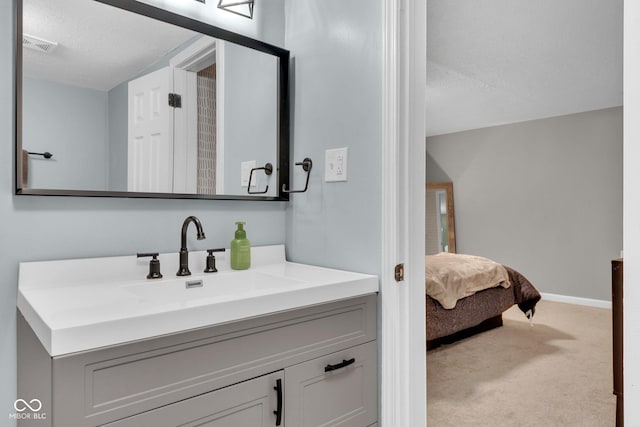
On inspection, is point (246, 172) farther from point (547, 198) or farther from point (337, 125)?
point (547, 198)

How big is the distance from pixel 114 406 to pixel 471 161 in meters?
5.69

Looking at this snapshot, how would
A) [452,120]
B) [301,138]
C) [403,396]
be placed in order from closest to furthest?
[403,396] < [301,138] < [452,120]

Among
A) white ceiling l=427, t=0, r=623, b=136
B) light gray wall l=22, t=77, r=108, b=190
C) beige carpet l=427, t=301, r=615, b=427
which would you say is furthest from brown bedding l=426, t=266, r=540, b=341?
light gray wall l=22, t=77, r=108, b=190

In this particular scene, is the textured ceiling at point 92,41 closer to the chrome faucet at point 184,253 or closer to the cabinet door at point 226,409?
the chrome faucet at point 184,253

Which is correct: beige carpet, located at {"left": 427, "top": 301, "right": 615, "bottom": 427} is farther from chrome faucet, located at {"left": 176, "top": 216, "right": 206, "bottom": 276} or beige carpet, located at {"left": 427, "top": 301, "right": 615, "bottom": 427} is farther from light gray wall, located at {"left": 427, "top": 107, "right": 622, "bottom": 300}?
chrome faucet, located at {"left": 176, "top": 216, "right": 206, "bottom": 276}

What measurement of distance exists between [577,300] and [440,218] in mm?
2038

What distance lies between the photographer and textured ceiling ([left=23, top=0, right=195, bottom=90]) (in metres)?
1.25

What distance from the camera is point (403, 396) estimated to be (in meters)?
1.40

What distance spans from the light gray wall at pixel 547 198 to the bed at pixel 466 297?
1390mm

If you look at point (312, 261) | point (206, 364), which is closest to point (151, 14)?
point (312, 261)

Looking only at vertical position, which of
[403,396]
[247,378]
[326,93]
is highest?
[326,93]

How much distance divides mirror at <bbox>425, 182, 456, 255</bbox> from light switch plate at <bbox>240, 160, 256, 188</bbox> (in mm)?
4581

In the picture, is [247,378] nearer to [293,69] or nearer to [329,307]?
[329,307]

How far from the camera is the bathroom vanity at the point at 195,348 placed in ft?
2.77
